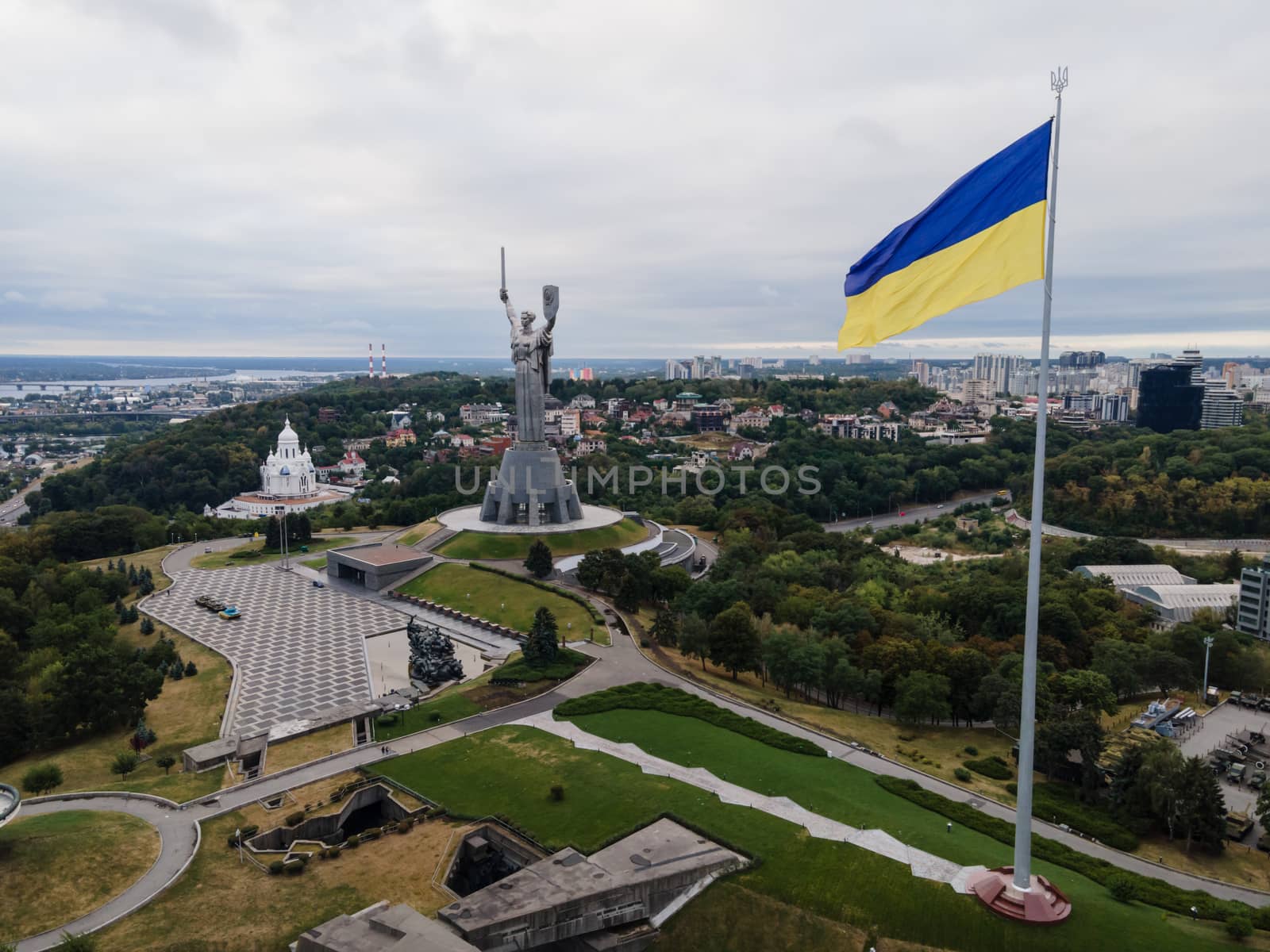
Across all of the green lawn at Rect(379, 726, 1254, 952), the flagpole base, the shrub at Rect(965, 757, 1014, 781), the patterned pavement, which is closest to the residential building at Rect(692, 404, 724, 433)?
the patterned pavement

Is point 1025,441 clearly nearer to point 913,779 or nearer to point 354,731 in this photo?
point 913,779

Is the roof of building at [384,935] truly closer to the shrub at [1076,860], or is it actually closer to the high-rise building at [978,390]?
the shrub at [1076,860]

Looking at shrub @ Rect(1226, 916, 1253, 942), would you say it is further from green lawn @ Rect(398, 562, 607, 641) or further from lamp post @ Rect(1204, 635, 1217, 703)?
green lawn @ Rect(398, 562, 607, 641)

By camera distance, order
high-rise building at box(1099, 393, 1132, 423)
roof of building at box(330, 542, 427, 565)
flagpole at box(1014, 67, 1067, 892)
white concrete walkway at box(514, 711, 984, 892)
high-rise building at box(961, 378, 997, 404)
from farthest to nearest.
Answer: high-rise building at box(961, 378, 997, 404) → high-rise building at box(1099, 393, 1132, 423) → roof of building at box(330, 542, 427, 565) → white concrete walkway at box(514, 711, 984, 892) → flagpole at box(1014, 67, 1067, 892)

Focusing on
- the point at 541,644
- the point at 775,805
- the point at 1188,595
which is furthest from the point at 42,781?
the point at 1188,595

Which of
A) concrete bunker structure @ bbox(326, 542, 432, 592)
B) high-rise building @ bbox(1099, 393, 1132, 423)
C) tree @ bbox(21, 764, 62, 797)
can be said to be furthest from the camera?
high-rise building @ bbox(1099, 393, 1132, 423)

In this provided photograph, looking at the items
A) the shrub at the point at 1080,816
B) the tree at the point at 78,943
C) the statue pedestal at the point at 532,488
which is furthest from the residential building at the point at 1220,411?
the tree at the point at 78,943

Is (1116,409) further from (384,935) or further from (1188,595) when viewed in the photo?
(384,935)
